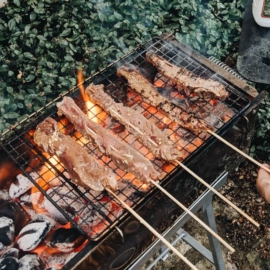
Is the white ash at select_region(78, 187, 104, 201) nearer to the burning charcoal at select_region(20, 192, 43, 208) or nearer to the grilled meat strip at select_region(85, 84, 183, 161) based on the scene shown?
the burning charcoal at select_region(20, 192, 43, 208)

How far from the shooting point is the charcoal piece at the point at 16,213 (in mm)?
3580

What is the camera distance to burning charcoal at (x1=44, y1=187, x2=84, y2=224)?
3.47 metres

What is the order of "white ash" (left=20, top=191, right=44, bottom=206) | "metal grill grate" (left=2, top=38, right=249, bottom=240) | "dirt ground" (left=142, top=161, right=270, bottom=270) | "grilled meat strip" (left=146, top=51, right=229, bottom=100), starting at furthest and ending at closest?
1. "dirt ground" (left=142, top=161, right=270, bottom=270)
2. "grilled meat strip" (left=146, top=51, right=229, bottom=100)
3. "white ash" (left=20, top=191, right=44, bottom=206)
4. "metal grill grate" (left=2, top=38, right=249, bottom=240)

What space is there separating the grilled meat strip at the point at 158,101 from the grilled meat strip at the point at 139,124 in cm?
25

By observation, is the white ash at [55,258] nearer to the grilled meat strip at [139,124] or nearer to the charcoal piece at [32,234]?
the charcoal piece at [32,234]

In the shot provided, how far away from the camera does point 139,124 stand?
12.3 feet

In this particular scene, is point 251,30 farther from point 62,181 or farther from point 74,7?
point 62,181

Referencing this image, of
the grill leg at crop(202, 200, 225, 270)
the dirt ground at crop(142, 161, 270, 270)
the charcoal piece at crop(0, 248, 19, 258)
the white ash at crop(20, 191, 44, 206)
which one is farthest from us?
the dirt ground at crop(142, 161, 270, 270)

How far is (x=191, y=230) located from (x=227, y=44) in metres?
2.91

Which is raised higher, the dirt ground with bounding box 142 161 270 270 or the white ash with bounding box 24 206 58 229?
the white ash with bounding box 24 206 58 229

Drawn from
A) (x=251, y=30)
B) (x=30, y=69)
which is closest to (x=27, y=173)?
(x=30, y=69)

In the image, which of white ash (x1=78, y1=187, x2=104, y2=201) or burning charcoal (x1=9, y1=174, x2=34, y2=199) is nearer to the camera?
white ash (x1=78, y1=187, x2=104, y2=201)

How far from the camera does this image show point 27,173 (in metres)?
3.46

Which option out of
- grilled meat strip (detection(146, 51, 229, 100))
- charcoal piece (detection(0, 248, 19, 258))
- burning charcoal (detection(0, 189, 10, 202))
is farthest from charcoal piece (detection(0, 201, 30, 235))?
grilled meat strip (detection(146, 51, 229, 100))
